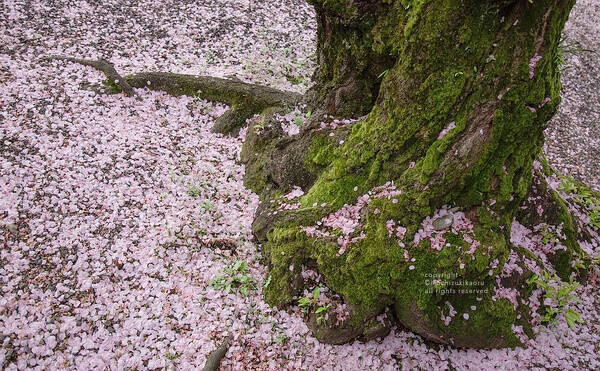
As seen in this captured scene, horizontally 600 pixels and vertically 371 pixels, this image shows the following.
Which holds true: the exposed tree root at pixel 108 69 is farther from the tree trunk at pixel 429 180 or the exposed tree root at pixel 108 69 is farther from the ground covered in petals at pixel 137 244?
the tree trunk at pixel 429 180

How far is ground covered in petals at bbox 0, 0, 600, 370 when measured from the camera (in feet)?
14.7

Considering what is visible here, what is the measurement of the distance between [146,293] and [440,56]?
4341 mm

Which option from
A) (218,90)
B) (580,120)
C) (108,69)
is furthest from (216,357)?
(580,120)

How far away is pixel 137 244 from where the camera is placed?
211 inches

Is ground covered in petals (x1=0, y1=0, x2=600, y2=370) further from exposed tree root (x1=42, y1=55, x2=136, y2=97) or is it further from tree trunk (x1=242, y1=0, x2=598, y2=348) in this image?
tree trunk (x1=242, y1=0, x2=598, y2=348)

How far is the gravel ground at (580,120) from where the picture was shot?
8.41m

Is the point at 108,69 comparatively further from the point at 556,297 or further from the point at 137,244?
the point at 556,297

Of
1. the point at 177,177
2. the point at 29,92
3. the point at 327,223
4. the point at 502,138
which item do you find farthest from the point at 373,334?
the point at 29,92

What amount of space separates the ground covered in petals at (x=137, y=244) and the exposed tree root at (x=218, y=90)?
215 millimetres

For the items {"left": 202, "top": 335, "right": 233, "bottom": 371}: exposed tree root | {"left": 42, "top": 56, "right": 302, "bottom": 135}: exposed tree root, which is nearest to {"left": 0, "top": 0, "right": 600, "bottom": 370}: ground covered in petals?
{"left": 202, "top": 335, "right": 233, "bottom": 371}: exposed tree root

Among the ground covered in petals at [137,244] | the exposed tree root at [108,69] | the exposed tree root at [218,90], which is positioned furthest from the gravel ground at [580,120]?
the exposed tree root at [108,69]

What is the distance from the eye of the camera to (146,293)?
4.90 m

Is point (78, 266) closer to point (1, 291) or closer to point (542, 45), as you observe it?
point (1, 291)

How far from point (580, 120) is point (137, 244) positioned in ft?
34.2
